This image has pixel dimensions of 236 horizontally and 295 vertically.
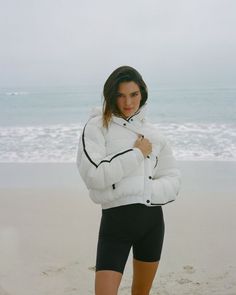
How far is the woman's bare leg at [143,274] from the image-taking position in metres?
2.08

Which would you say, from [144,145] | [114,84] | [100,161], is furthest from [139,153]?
[114,84]

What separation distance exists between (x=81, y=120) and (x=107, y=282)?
1252cm

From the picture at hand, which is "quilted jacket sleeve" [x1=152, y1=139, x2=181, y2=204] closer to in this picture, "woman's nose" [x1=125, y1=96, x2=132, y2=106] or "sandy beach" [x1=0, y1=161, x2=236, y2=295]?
"woman's nose" [x1=125, y1=96, x2=132, y2=106]

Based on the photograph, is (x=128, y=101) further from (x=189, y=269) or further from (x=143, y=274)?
(x=189, y=269)

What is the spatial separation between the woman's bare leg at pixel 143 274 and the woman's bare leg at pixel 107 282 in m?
0.20

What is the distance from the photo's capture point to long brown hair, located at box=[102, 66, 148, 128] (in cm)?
193

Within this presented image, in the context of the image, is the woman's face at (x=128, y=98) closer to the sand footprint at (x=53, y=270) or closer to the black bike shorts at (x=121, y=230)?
the black bike shorts at (x=121, y=230)

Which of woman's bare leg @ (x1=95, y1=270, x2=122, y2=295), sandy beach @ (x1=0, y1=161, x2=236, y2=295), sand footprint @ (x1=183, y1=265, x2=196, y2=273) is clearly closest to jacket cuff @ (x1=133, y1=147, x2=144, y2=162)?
woman's bare leg @ (x1=95, y1=270, x2=122, y2=295)

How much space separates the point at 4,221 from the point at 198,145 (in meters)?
5.03

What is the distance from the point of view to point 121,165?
1.85 m

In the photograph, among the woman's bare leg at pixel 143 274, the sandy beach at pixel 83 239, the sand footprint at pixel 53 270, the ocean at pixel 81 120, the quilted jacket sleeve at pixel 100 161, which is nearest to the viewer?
Answer: the quilted jacket sleeve at pixel 100 161

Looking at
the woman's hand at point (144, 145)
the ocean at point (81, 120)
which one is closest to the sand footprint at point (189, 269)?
the woman's hand at point (144, 145)

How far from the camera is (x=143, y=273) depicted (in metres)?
2.09

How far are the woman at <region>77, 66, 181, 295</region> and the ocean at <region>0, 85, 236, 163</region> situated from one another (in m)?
5.54
